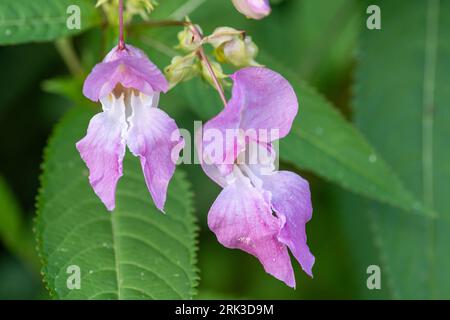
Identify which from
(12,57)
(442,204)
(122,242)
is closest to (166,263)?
(122,242)

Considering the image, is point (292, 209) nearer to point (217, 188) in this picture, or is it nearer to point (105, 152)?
point (105, 152)

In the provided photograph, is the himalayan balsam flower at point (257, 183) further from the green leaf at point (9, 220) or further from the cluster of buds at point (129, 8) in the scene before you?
the green leaf at point (9, 220)

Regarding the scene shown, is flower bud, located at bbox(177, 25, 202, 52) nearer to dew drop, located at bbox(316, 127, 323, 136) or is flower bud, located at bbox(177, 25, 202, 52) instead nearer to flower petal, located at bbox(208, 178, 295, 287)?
flower petal, located at bbox(208, 178, 295, 287)

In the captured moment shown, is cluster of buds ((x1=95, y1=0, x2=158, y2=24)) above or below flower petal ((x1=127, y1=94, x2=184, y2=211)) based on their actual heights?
above

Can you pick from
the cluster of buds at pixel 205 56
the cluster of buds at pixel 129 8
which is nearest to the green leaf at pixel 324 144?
the cluster of buds at pixel 129 8

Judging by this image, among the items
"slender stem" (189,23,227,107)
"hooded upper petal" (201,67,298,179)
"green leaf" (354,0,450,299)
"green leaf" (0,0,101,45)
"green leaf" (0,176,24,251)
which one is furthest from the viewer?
"green leaf" (0,176,24,251)

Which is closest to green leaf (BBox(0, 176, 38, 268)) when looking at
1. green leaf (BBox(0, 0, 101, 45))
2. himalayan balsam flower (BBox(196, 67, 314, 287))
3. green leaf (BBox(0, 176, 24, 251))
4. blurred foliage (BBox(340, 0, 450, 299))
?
green leaf (BBox(0, 176, 24, 251))

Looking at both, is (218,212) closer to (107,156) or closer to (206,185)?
(107,156)

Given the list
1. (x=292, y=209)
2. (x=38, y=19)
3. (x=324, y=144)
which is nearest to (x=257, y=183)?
(x=292, y=209)
